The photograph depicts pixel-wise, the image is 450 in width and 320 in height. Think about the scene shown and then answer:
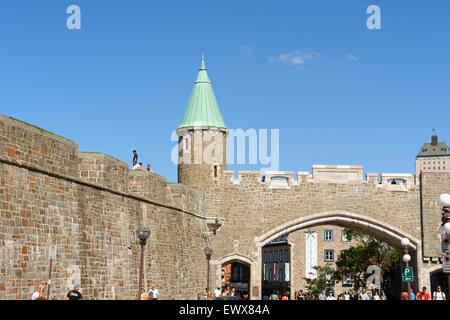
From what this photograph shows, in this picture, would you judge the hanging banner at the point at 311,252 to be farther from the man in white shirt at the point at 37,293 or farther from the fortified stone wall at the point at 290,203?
the man in white shirt at the point at 37,293

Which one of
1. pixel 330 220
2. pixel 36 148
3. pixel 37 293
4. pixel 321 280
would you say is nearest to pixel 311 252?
→ pixel 321 280

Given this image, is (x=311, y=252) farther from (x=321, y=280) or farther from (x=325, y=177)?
(x=325, y=177)

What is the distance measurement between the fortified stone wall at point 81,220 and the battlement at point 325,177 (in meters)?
4.50

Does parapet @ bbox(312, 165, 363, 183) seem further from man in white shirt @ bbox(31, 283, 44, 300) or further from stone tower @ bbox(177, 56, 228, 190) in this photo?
man in white shirt @ bbox(31, 283, 44, 300)

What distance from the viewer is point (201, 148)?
108ft

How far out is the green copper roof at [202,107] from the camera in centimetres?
3300

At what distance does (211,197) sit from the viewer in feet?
107

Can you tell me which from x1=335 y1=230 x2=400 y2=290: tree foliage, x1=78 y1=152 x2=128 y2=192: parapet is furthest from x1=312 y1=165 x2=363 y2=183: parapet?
x1=335 y1=230 x2=400 y2=290: tree foliage

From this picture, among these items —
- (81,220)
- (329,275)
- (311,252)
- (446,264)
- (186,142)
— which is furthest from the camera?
(311,252)

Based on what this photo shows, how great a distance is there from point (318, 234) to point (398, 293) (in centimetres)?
1599

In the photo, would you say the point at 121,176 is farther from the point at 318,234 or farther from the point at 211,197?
the point at 318,234

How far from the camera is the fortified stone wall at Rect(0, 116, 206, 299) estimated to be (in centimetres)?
1647

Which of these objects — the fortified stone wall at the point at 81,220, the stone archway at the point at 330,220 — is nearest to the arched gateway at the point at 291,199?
the stone archway at the point at 330,220

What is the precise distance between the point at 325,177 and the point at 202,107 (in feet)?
23.2
